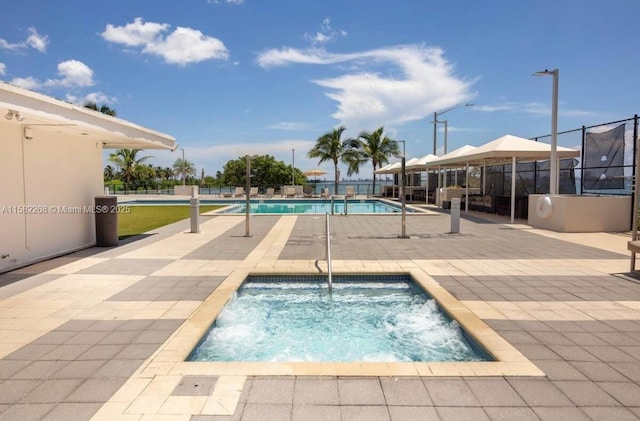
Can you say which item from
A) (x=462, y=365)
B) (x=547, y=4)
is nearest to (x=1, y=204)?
(x=462, y=365)

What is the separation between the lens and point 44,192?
7621 millimetres

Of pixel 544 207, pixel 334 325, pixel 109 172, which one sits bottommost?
pixel 334 325

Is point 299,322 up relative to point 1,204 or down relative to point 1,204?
down

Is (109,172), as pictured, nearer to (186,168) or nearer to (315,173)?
(186,168)

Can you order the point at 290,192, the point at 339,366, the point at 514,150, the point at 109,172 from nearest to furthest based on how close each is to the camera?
1. the point at 339,366
2. the point at 514,150
3. the point at 290,192
4. the point at 109,172

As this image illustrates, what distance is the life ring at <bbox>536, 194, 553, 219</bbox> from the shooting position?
11.9 m

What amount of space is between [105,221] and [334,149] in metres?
28.5

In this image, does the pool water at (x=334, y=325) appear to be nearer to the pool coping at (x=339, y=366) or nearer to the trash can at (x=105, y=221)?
the pool coping at (x=339, y=366)

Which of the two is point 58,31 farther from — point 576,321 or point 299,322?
point 576,321

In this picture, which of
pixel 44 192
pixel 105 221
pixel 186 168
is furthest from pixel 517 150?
pixel 186 168

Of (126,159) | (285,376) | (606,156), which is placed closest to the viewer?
(285,376)

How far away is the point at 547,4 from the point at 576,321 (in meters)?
9.90

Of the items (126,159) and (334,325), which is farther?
(126,159)

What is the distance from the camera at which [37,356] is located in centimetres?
333
